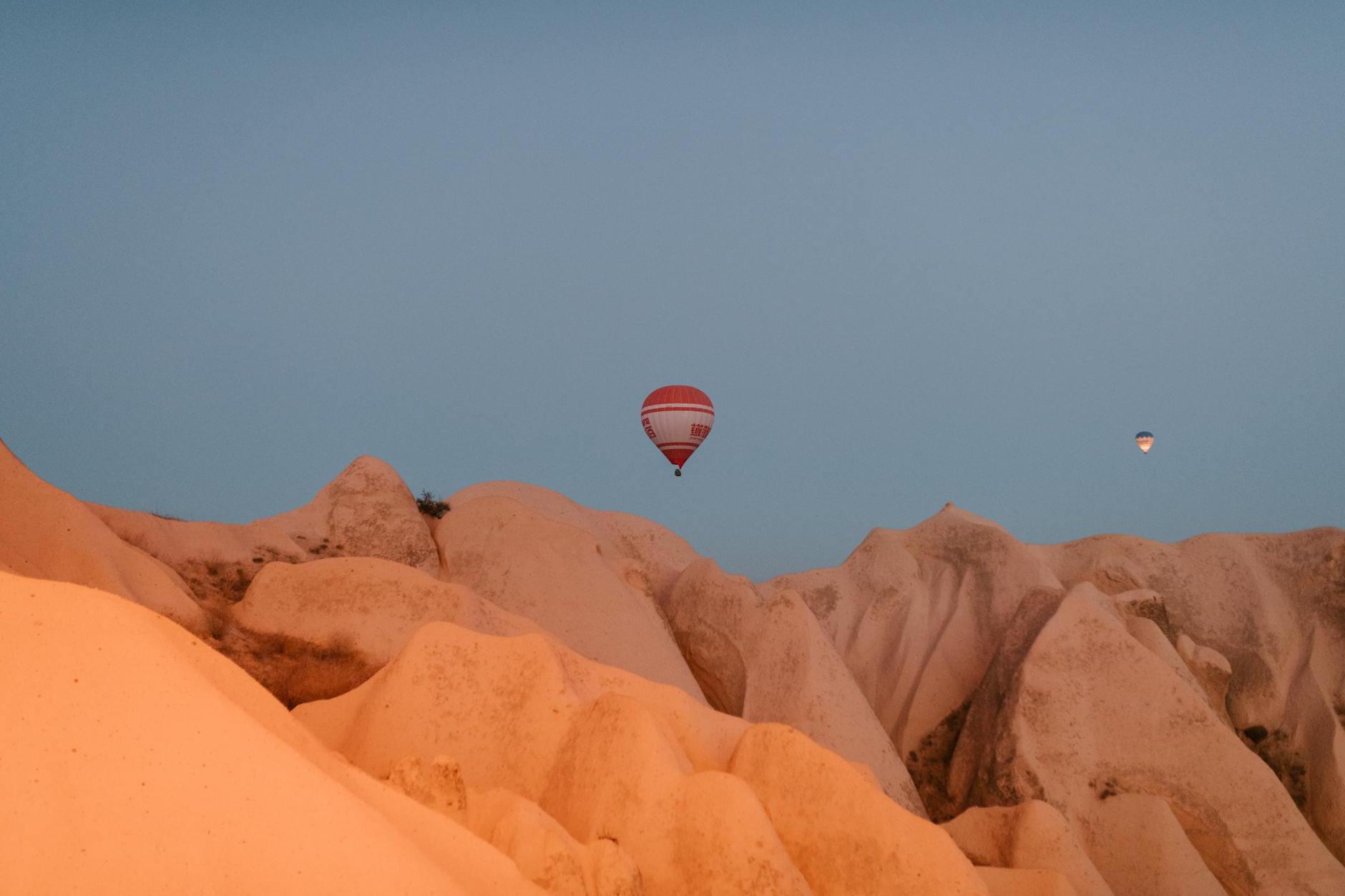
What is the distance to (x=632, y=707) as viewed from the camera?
11.4 metres

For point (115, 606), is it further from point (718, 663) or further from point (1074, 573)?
point (1074, 573)

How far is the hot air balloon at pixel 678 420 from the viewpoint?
91.2ft

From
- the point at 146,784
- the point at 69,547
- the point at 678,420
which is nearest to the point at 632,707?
the point at 146,784

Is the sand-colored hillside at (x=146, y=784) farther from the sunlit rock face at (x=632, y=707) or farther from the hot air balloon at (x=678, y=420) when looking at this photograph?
the hot air balloon at (x=678, y=420)

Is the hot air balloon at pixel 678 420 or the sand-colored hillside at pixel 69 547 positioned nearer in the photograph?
the sand-colored hillside at pixel 69 547

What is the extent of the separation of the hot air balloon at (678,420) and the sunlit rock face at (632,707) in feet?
10.4

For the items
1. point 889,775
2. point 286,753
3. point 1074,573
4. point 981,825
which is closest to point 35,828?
point 286,753

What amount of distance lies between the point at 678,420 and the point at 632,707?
54.9 feet

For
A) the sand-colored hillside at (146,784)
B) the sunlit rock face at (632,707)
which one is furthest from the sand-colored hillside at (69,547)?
the sand-colored hillside at (146,784)

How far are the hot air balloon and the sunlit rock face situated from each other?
3156mm

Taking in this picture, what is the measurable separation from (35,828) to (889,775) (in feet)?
62.2

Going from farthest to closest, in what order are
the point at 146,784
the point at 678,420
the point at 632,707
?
1. the point at 678,420
2. the point at 632,707
3. the point at 146,784

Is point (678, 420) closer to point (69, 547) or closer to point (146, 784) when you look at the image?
point (69, 547)

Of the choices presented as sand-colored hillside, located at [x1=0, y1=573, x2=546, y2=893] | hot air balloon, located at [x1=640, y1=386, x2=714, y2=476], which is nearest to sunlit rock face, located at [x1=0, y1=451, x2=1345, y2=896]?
sand-colored hillside, located at [x1=0, y1=573, x2=546, y2=893]
